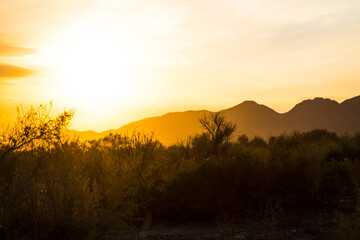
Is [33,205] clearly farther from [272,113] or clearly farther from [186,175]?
[272,113]

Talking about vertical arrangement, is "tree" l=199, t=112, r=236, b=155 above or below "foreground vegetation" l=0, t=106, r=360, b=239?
above

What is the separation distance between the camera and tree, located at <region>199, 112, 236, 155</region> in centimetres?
2669

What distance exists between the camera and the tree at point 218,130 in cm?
2669

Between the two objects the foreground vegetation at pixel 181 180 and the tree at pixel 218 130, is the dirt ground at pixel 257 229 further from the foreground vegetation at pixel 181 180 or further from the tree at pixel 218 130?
the tree at pixel 218 130

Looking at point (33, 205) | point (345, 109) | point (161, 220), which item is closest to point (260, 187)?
point (161, 220)

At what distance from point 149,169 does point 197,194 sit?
2050 millimetres

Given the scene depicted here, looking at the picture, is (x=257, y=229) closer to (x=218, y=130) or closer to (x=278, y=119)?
(x=218, y=130)

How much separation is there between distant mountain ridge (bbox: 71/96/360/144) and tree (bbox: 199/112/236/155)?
8271 cm

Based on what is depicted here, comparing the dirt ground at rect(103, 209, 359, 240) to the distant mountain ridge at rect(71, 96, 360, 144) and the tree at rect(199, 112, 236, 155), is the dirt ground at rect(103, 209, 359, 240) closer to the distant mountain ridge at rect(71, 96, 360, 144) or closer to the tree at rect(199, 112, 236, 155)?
the tree at rect(199, 112, 236, 155)

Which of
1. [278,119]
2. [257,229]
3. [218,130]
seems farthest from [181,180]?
[278,119]

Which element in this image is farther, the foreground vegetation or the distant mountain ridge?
the distant mountain ridge

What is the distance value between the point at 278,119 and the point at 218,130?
12021cm

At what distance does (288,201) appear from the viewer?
36.8 ft

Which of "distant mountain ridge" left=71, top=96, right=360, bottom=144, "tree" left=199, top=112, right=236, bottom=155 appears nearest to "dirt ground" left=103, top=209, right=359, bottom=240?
"tree" left=199, top=112, right=236, bottom=155
